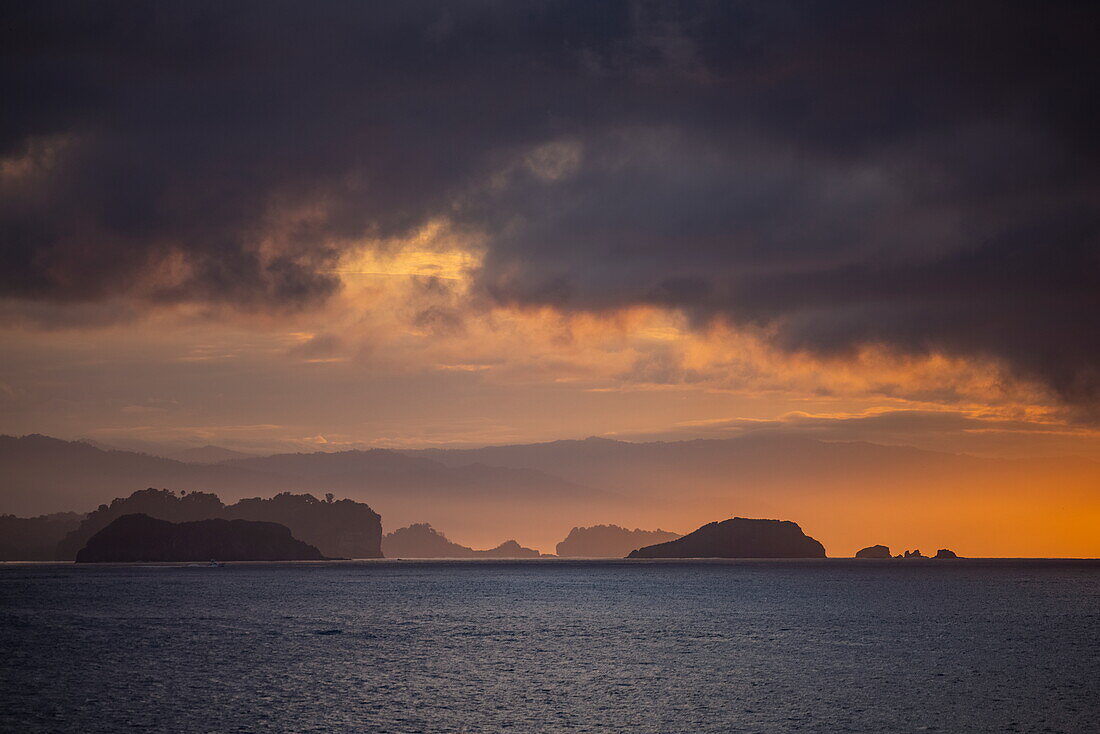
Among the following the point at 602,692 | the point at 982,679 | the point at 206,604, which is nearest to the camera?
the point at 602,692

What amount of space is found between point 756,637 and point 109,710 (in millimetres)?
62971

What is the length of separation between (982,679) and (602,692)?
27443 mm

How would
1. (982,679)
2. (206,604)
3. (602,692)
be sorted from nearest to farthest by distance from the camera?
1. (602,692)
2. (982,679)
3. (206,604)

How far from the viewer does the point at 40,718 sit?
4969 cm

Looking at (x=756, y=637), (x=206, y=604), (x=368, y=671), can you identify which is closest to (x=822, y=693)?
(x=368, y=671)

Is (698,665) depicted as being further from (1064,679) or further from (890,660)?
(1064,679)

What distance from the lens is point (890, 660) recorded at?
77062mm

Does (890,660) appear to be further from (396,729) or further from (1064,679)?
(396,729)

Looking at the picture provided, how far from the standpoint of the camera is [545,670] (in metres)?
68.8

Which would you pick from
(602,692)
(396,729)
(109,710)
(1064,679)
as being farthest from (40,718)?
(1064,679)

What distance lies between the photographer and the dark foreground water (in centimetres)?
5019

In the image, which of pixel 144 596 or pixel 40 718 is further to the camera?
pixel 144 596

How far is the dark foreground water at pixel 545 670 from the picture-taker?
50.2 m

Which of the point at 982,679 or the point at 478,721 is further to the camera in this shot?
the point at 982,679
